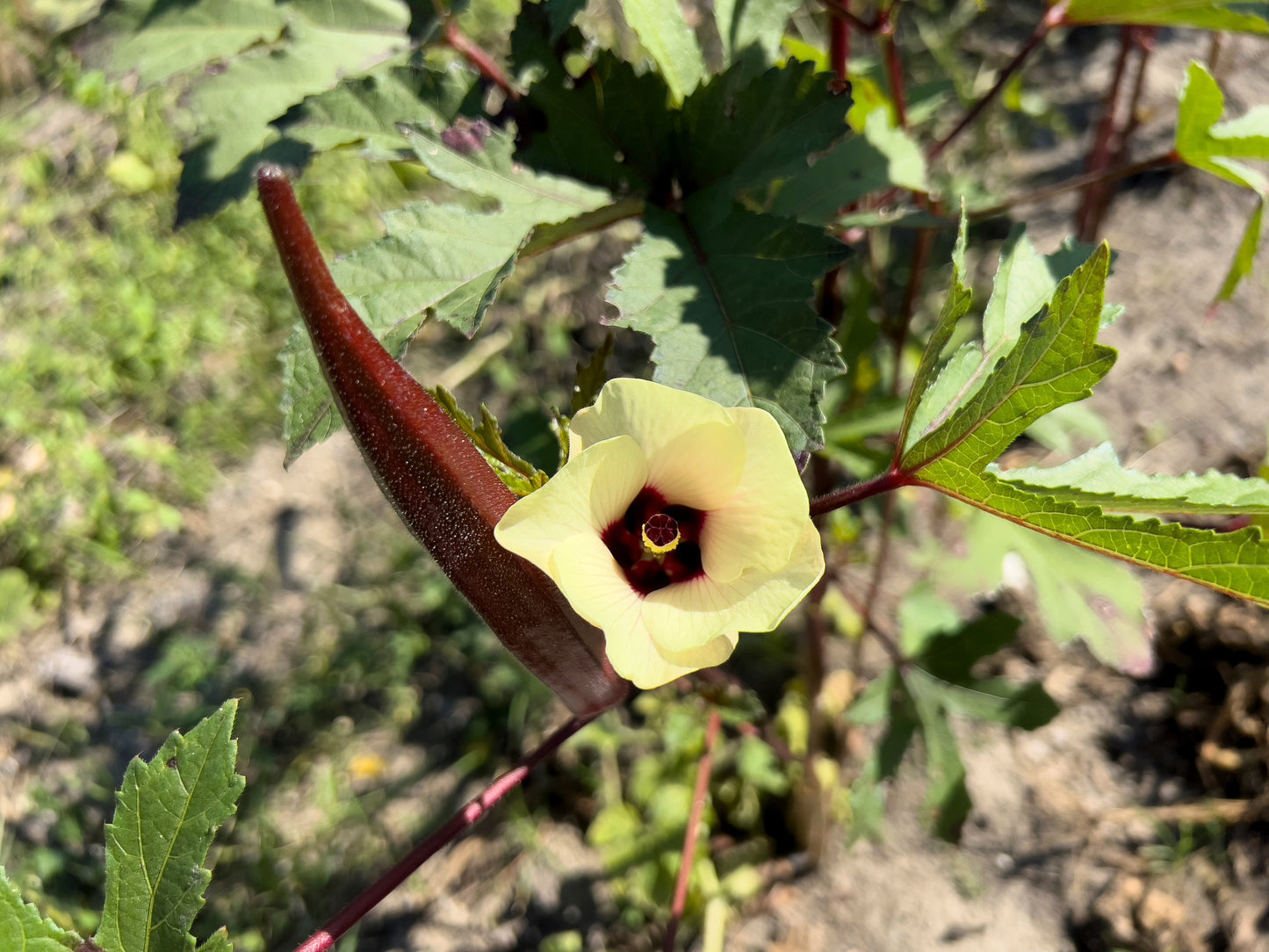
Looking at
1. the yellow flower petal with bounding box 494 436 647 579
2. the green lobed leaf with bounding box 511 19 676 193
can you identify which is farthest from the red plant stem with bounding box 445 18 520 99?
the yellow flower petal with bounding box 494 436 647 579

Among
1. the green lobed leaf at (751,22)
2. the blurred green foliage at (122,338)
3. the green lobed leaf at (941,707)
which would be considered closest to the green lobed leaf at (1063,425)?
the green lobed leaf at (941,707)

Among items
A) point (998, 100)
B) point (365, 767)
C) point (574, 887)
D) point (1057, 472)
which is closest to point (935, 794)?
point (1057, 472)

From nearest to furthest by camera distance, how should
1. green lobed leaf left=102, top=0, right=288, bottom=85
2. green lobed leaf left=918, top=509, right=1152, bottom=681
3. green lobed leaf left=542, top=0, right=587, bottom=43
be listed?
green lobed leaf left=542, top=0, right=587, bottom=43 < green lobed leaf left=102, top=0, right=288, bottom=85 < green lobed leaf left=918, top=509, right=1152, bottom=681

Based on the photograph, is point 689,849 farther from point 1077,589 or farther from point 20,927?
point 20,927

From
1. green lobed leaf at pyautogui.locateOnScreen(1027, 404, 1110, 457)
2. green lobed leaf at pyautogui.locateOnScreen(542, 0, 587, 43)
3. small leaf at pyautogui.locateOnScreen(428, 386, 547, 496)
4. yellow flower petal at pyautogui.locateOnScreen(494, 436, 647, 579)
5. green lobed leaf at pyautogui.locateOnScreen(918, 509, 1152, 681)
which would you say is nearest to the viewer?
yellow flower petal at pyautogui.locateOnScreen(494, 436, 647, 579)

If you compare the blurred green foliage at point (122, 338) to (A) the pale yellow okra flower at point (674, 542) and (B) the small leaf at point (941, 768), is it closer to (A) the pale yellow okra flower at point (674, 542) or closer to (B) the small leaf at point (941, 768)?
(B) the small leaf at point (941, 768)

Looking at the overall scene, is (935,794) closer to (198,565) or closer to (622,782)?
(622,782)

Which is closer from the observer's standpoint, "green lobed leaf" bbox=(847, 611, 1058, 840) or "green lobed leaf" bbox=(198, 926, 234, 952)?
"green lobed leaf" bbox=(198, 926, 234, 952)

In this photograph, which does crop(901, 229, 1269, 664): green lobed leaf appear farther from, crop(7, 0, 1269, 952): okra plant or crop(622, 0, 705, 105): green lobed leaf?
crop(622, 0, 705, 105): green lobed leaf
